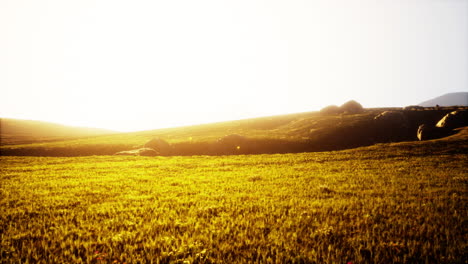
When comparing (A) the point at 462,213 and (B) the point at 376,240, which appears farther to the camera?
(A) the point at 462,213

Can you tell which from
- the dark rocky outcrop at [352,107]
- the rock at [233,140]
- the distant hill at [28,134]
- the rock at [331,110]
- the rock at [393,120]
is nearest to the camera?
the rock at [233,140]

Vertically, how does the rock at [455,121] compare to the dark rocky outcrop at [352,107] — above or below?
below

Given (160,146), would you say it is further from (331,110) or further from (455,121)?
(331,110)

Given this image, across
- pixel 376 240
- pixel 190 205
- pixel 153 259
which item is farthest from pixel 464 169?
pixel 153 259

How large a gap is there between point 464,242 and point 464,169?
17221 millimetres

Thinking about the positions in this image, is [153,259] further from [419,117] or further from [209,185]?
[419,117]

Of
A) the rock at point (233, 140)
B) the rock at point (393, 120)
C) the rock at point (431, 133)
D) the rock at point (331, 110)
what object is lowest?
the rock at point (431, 133)

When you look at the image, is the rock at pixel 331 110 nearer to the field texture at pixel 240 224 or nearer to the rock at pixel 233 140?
the rock at pixel 233 140

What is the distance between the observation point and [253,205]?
31.1ft

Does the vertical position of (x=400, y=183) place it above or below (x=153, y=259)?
below

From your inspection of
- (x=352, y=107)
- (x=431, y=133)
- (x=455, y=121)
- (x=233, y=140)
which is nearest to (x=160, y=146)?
(x=233, y=140)

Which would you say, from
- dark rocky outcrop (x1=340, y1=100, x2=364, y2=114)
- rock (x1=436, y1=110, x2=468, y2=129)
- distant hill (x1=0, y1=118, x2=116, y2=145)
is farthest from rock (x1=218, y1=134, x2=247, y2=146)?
distant hill (x1=0, y1=118, x2=116, y2=145)

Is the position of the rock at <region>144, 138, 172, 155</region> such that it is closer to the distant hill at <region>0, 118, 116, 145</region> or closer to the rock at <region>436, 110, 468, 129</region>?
the rock at <region>436, 110, 468, 129</region>

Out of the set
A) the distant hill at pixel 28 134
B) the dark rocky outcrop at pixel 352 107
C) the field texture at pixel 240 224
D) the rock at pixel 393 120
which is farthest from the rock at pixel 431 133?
the distant hill at pixel 28 134
